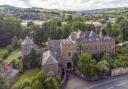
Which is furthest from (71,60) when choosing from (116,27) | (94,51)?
(116,27)

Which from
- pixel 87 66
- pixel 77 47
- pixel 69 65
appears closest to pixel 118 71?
pixel 87 66

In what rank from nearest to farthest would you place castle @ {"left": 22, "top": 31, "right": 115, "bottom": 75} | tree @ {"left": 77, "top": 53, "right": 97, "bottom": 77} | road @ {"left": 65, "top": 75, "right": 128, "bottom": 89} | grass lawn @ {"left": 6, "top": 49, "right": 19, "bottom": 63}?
road @ {"left": 65, "top": 75, "right": 128, "bottom": 89}
tree @ {"left": 77, "top": 53, "right": 97, "bottom": 77}
castle @ {"left": 22, "top": 31, "right": 115, "bottom": 75}
grass lawn @ {"left": 6, "top": 49, "right": 19, "bottom": 63}

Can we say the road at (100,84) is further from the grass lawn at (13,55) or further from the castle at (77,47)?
the grass lawn at (13,55)

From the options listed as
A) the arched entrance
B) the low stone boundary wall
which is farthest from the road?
the arched entrance

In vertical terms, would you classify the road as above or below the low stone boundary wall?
below

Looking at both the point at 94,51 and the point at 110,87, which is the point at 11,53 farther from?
the point at 110,87

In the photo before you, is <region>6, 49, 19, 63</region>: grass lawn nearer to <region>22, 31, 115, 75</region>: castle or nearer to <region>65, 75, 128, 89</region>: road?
<region>22, 31, 115, 75</region>: castle

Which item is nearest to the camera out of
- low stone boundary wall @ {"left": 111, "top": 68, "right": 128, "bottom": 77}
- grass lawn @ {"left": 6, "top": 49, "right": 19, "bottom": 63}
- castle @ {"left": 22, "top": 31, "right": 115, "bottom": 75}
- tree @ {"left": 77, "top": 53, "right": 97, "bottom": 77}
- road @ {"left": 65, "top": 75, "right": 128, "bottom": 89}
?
road @ {"left": 65, "top": 75, "right": 128, "bottom": 89}

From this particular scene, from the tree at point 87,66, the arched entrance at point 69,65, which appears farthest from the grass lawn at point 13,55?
the tree at point 87,66
